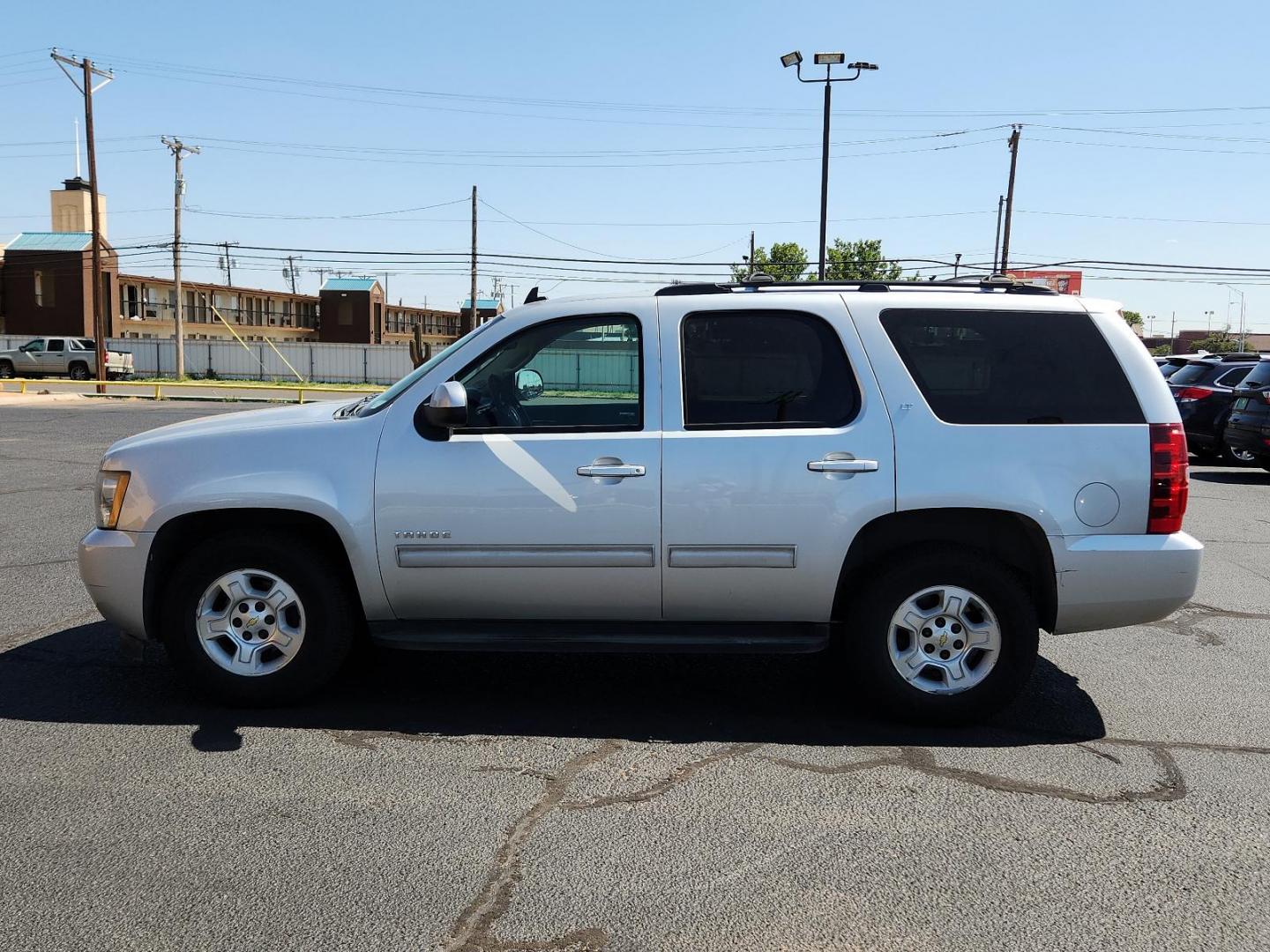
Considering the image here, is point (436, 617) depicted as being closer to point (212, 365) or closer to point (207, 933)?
point (207, 933)

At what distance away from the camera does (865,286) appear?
4785mm

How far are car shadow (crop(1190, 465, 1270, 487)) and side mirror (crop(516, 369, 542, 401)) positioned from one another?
1273cm

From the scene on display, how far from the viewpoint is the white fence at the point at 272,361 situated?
189 feet

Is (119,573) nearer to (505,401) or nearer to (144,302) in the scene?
(505,401)

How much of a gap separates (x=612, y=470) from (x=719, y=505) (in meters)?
0.48

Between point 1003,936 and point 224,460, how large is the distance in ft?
11.7

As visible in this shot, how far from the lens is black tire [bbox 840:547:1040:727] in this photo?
4516 mm

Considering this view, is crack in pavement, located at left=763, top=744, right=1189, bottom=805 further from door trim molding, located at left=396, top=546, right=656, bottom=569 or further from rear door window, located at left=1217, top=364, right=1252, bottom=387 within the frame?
rear door window, located at left=1217, top=364, right=1252, bottom=387

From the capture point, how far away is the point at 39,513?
10.2 m

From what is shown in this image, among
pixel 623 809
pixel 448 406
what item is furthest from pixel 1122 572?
pixel 448 406

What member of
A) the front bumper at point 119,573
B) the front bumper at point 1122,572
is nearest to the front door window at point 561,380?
the front bumper at point 119,573

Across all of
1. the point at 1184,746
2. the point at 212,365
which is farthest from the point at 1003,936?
the point at 212,365

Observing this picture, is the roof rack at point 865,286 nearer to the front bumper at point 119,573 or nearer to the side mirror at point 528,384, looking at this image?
the side mirror at point 528,384

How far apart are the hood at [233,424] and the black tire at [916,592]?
8.41ft
